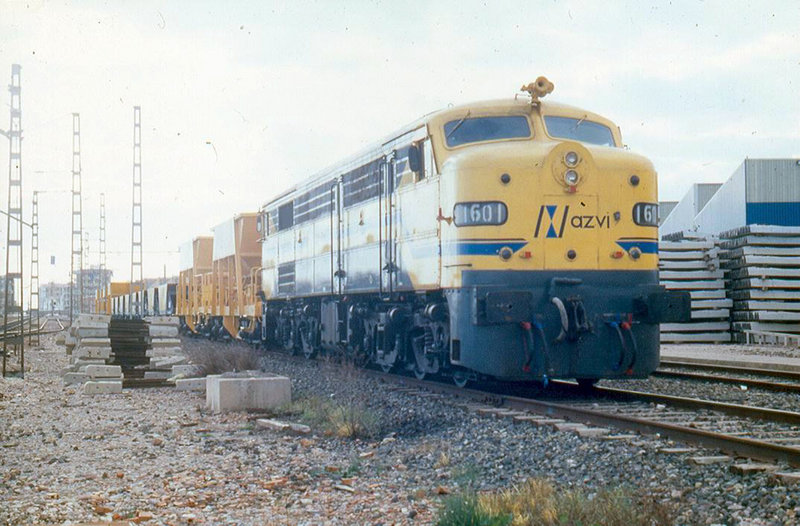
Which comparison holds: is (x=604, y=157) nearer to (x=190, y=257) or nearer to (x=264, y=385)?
(x=264, y=385)

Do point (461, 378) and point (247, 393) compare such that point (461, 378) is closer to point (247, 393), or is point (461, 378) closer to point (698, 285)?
point (247, 393)

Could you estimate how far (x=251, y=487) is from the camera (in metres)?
5.97

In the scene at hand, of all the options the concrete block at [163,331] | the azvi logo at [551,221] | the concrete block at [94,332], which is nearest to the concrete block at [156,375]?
the concrete block at [94,332]

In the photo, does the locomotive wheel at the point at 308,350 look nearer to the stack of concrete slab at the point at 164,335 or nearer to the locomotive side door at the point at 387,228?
the stack of concrete slab at the point at 164,335

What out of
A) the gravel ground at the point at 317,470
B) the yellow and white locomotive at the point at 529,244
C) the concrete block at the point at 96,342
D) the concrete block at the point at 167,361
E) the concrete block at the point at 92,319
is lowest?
the gravel ground at the point at 317,470

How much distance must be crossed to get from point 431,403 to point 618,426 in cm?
263

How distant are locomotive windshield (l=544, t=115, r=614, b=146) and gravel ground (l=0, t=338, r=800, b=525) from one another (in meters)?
3.66

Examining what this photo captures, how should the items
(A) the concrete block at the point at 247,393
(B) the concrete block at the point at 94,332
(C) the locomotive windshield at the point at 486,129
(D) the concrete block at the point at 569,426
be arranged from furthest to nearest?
(B) the concrete block at the point at 94,332 < (C) the locomotive windshield at the point at 486,129 < (A) the concrete block at the point at 247,393 < (D) the concrete block at the point at 569,426

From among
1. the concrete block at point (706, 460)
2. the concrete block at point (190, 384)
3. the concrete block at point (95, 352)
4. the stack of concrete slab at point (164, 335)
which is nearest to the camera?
the concrete block at point (706, 460)

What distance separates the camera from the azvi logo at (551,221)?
9586mm

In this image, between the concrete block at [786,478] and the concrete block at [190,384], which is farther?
the concrete block at [190,384]

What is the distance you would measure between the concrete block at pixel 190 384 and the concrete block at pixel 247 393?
8.86 feet

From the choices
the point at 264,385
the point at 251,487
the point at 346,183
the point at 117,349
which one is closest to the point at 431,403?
the point at 264,385

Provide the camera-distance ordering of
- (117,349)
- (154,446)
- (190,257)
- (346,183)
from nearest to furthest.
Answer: (154,446)
(346,183)
(117,349)
(190,257)
